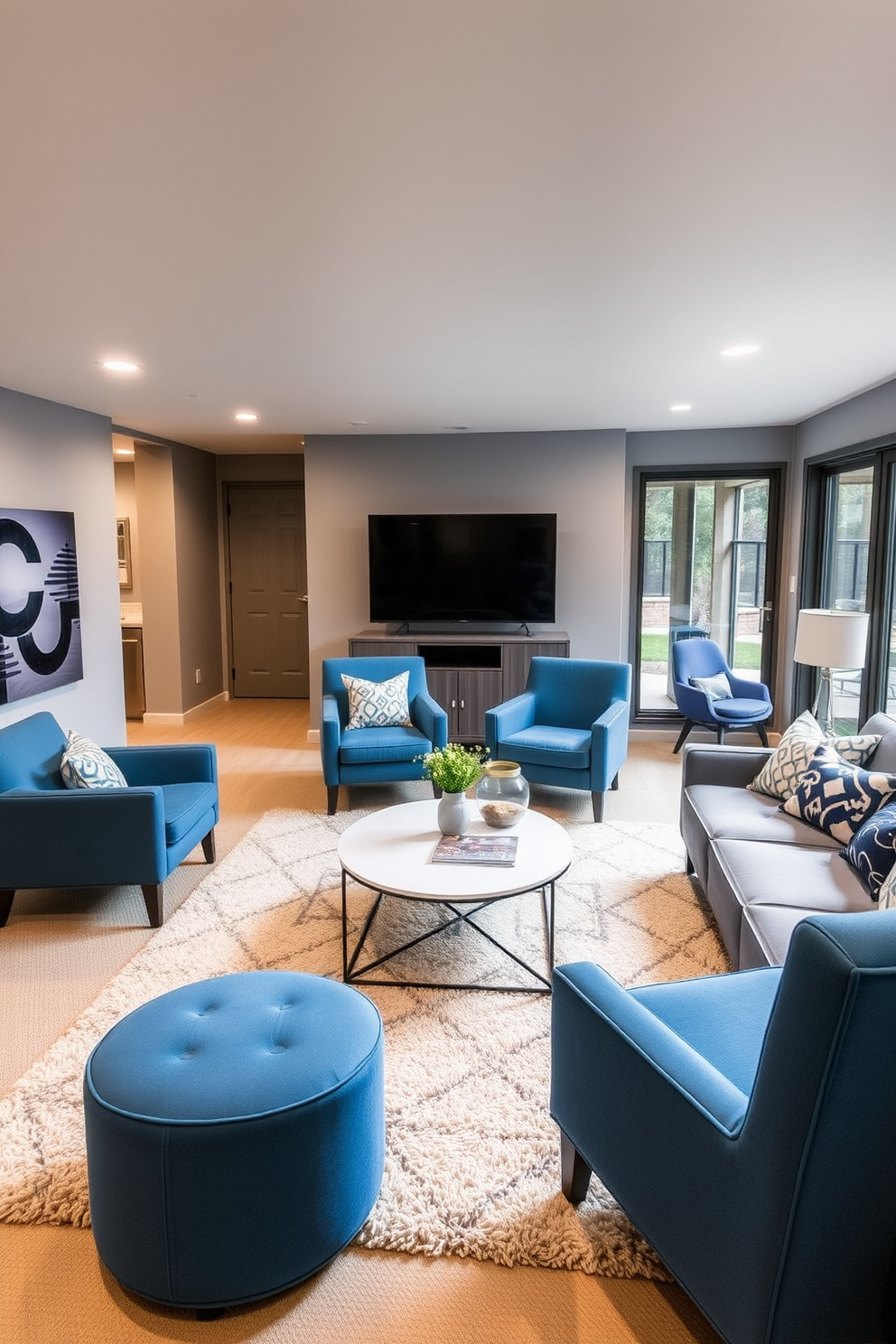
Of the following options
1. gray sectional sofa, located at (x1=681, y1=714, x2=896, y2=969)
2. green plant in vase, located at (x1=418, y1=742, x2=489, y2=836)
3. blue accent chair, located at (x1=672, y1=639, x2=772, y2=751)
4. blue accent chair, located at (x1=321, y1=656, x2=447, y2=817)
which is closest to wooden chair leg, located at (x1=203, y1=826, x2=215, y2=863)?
blue accent chair, located at (x1=321, y1=656, x2=447, y2=817)

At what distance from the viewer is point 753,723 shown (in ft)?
17.8

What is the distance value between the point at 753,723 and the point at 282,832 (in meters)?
3.19

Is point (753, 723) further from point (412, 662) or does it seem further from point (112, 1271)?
point (112, 1271)

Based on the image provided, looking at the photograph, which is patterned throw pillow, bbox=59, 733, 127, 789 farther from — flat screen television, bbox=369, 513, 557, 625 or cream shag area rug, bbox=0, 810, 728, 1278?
flat screen television, bbox=369, 513, 557, 625

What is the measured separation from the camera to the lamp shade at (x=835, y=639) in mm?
3645

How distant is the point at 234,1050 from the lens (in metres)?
1.69

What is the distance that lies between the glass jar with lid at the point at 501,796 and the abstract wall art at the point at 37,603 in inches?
105

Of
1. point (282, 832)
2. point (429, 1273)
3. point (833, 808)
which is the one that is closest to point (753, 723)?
point (833, 808)

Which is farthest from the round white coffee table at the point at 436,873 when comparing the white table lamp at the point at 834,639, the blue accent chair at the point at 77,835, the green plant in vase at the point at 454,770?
the white table lamp at the point at 834,639

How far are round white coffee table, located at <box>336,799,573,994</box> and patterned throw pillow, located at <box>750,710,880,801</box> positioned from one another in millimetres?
931

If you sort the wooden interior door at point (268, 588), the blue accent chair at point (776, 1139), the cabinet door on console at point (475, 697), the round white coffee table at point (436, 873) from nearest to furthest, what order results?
the blue accent chair at point (776, 1139) < the round white coffee table at point (436, 873) < the cabinet door on console at point (475, 697) < the wooden interior door at point (268, 588)

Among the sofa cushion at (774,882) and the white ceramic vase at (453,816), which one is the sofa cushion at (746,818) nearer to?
the sofa cushion at (774,882)

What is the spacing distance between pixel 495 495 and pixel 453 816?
11.7 ft

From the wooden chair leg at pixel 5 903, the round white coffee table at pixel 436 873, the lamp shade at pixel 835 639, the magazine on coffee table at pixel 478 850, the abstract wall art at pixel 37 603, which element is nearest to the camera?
the round white coffee table at pixel 436 873
